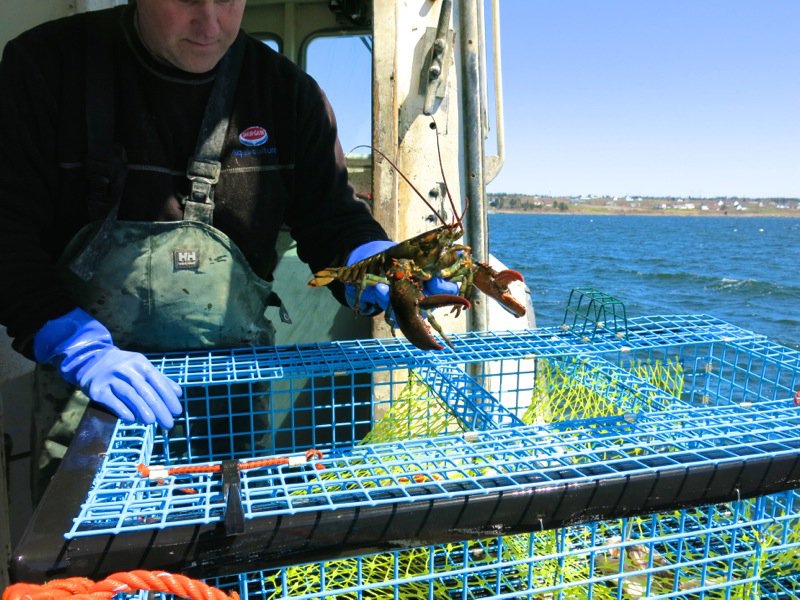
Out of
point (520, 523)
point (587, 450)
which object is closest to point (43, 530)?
point (520, 523)

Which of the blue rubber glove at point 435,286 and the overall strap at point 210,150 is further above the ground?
the overall strap at point 210,150

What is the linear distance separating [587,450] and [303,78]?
176 centimetres

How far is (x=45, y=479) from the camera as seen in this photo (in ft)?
6.93

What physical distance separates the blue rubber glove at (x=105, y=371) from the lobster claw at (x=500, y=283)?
1057 millimetres

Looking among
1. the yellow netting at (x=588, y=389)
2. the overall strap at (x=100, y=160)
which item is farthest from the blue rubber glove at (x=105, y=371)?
the yellow netting at (x=588, y=389)

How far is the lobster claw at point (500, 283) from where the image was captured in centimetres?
211

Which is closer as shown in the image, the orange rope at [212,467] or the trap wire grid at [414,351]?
the orange rope at [212,467]

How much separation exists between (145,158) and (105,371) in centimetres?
82

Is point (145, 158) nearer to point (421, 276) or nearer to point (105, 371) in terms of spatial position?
point (105, 371)

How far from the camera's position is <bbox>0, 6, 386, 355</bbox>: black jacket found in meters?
1.96

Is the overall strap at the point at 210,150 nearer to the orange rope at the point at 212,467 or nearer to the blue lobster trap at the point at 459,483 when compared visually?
the blue lobster trap at the point at 459,483

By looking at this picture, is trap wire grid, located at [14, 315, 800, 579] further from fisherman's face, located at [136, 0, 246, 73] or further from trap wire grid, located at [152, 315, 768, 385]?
fisherman's face, located at [136, 0, 246, 73]

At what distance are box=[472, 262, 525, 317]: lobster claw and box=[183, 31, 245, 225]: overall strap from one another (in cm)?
95

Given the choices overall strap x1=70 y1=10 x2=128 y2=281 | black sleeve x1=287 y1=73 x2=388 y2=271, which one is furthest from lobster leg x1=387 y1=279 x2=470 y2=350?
overall strap x1=70 y1=10 x2=128 y2=281
